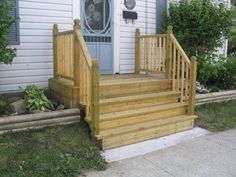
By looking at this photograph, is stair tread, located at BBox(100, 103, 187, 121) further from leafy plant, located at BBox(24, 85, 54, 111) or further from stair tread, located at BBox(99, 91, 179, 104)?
leafy plant, located at BBox(24, 85, 54, 111)

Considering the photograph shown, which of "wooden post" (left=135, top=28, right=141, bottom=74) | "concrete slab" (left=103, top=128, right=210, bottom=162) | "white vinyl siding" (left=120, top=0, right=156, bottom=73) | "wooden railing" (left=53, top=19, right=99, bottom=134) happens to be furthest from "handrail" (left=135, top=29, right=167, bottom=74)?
"wooden railing" (left=53, top=19, right=99, bottom=134)

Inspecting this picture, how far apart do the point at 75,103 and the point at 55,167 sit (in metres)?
1.40

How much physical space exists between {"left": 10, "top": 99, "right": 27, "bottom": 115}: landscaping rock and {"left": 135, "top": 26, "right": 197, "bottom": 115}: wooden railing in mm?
2606

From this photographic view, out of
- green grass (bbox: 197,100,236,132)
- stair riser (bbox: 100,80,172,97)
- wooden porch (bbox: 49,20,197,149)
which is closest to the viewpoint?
wooden porch (bbox: 49,20,197,149)

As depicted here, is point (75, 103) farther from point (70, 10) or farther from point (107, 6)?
point (107, 6)

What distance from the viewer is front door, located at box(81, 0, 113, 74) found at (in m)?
6.37

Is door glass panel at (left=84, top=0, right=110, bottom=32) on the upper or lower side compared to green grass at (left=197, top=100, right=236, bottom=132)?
upper

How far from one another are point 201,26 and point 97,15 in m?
2.25

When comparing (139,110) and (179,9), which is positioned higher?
(179,9)

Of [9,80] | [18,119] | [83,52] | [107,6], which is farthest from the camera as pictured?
[107,6]

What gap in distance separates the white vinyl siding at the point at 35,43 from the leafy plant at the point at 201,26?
2.47m

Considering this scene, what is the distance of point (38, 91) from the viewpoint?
17.1ft

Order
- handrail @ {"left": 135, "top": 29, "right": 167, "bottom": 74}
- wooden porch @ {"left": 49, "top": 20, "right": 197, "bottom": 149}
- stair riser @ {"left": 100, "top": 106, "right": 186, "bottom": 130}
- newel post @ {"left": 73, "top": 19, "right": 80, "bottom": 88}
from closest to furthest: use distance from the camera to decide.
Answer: wooden porch @ {"left": 49, "top": 20, "right": 197, "bottom": 149} → stair riser @ {"left": 100, "top": 106, "right": 186, "bottom": 130} → newel post @ {"left": 73, "top": 19, "right": 80, "bottom": 88} → handrail @ {"left": 135, "top": 29, "right": 167, "bottom": 74}

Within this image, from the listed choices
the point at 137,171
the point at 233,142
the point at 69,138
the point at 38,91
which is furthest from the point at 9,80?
the point at 233,142
